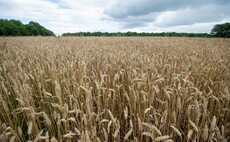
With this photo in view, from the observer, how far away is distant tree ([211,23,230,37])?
4325 centimetres

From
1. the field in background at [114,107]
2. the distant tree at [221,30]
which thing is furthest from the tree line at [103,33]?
the field in background at [114,107]

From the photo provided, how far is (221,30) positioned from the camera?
148 ft

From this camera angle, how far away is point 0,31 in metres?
35.4

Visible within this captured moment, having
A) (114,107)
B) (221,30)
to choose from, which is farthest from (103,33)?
(114,107)

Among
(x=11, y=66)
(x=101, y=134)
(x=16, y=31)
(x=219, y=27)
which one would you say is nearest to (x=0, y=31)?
(x=16, y=31)

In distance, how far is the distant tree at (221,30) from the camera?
43250 millimetres

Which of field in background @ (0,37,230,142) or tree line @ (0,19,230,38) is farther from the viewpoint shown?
tree line @ (0,19,230,38)

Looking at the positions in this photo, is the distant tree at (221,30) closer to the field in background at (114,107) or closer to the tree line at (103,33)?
the tree line at (103,33)

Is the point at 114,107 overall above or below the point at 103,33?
below

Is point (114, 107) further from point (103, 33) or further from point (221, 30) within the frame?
point (221, 30)

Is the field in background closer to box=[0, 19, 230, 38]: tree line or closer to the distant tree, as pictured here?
box=[0, 19, 230, 38]: tree line

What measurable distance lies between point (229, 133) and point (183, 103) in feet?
1.62

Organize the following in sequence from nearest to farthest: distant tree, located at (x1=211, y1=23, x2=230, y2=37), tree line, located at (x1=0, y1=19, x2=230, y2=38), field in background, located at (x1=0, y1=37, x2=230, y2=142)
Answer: field in background, located at (x1=0, y1=37, x2=230, y2=142) → tree line, located at (x1=0, y1=19, x2=230, y2=38) → distant tree, located at (x1=211, y1=23, x2=230, y2=37)

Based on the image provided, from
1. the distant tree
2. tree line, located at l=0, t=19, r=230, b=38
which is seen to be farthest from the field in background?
the distant tree
